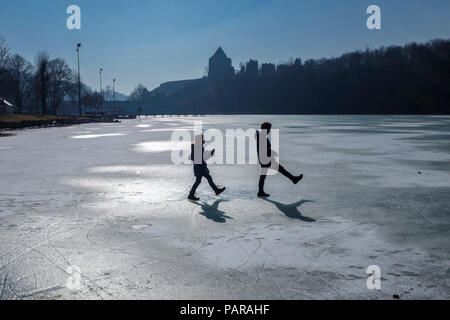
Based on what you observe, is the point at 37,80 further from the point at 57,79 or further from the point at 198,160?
the point at 198,160

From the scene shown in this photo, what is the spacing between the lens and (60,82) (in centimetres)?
7988

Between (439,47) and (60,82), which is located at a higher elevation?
(439,47)

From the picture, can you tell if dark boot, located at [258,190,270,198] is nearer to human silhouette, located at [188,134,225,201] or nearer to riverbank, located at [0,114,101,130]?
human silhouette, located at [188,134,225,201]

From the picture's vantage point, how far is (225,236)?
238 inches

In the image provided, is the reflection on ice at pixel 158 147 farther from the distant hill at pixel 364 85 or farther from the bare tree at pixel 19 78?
the distant hill at pixel 364 85

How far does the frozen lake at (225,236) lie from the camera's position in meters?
4.21

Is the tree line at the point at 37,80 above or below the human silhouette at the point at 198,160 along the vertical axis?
above

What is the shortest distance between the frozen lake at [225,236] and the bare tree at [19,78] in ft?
230

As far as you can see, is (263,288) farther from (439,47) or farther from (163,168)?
(439,47)

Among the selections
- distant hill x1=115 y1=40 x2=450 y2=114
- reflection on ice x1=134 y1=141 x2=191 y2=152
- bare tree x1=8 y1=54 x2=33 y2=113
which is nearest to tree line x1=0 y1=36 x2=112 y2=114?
bare tree x1=8 y1=54 x2=33 y2=113

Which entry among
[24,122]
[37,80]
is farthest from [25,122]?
[37,80]

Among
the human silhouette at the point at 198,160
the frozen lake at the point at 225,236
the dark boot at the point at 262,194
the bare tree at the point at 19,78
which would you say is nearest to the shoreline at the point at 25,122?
the bare tree at the point at 19,78

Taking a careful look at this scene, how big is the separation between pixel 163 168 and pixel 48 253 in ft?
26.8
